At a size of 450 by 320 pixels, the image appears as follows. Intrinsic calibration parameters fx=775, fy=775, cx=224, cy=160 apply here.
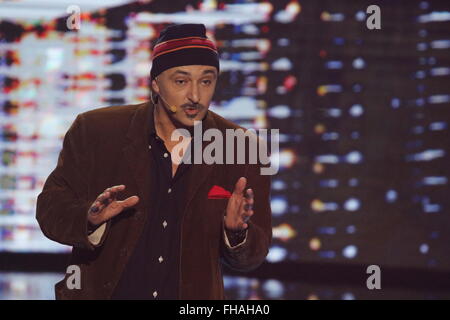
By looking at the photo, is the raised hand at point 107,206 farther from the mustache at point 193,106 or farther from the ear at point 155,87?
the ear at point 155,87

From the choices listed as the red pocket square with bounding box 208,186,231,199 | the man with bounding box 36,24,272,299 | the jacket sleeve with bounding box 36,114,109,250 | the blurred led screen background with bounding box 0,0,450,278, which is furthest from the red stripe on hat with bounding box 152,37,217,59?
the blurred led screen background with bounding box 0,0,450,278

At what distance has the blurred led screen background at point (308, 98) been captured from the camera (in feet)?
19.7

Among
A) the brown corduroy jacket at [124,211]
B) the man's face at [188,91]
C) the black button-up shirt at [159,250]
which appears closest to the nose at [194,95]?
the man's face at [188,91]

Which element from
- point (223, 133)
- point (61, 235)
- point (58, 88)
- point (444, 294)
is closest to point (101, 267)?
point (61, 235)

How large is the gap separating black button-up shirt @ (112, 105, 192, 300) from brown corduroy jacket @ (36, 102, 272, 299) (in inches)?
0.8

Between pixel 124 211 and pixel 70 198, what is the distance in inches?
6.5

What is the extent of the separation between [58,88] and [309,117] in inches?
77.5

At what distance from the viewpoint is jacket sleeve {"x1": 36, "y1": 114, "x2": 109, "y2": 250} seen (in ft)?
7.39

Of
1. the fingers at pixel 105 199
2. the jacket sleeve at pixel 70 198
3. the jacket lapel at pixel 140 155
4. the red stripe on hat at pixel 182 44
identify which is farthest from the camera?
the red stripe on hat at pixel 182 44

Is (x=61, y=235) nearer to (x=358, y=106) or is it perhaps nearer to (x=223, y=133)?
(x=223, y=133)

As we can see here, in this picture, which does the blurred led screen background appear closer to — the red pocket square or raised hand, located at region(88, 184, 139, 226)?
the red pocket square

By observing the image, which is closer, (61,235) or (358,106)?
(61,235)

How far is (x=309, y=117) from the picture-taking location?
6074 mm

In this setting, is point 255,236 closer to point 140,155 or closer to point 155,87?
point 140,155
